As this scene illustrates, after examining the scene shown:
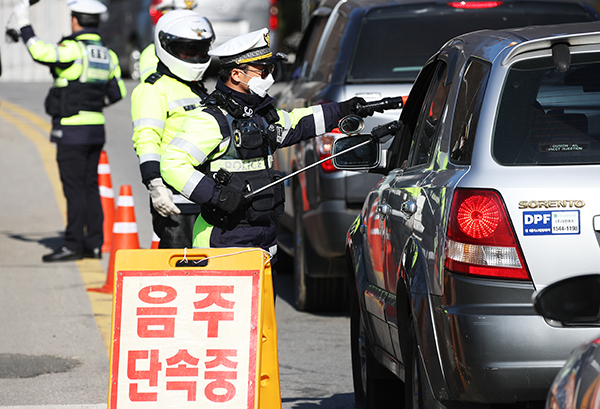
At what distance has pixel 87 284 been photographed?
362 inches

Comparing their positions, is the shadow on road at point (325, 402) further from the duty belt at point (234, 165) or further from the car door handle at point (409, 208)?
the car door handle at point (409, 208)

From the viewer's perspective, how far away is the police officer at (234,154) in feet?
16.5

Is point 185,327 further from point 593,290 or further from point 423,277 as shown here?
point 593,290

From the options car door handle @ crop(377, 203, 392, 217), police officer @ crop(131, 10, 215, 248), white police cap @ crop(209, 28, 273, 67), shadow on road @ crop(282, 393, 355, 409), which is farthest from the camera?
police officer @ crop(131, 10, 215, 248)

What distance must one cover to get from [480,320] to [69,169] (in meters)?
7.29

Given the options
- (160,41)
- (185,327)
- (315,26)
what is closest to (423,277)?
(185,327)

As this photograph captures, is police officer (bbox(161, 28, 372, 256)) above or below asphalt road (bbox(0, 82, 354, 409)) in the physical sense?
above

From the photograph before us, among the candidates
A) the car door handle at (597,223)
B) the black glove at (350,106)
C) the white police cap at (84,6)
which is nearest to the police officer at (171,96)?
the black glove at (350,106)

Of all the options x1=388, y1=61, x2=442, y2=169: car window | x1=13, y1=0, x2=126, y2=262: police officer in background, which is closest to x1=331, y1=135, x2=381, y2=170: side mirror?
x1=388, y1=61, x2=442, y2=169: car window

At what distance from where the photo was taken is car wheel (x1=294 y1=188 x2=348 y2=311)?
24.9ft

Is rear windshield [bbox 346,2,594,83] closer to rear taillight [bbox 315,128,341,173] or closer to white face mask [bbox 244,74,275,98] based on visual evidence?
rear taillight [bbox 315,128,341,173]

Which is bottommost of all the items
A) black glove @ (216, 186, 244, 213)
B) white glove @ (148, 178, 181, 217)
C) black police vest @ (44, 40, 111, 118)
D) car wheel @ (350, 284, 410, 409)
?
black police vest @ (44, 40, 111, 118)

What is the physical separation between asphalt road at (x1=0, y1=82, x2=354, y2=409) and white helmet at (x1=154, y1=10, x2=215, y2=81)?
5.43ft

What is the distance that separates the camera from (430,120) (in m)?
4.55
